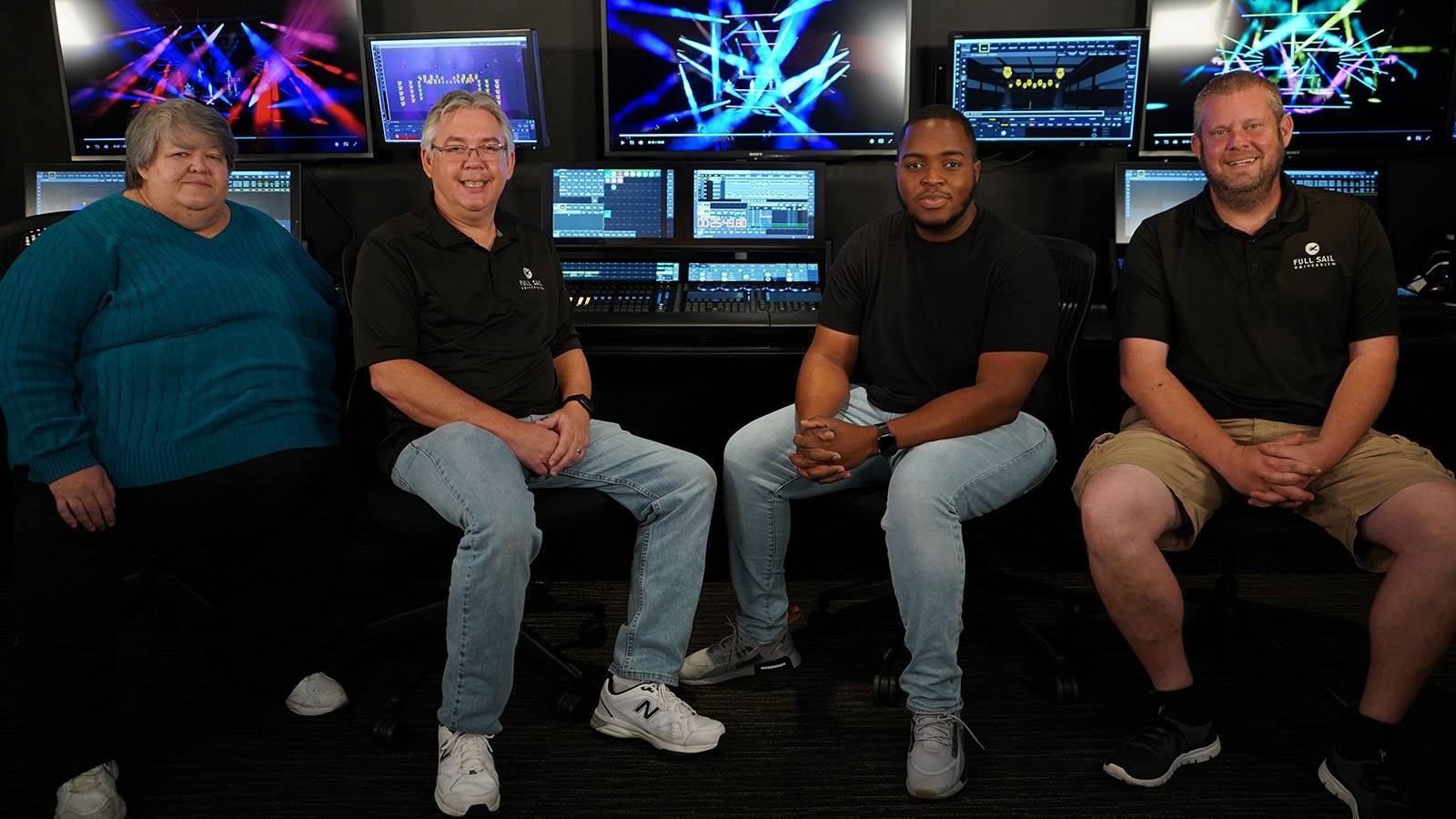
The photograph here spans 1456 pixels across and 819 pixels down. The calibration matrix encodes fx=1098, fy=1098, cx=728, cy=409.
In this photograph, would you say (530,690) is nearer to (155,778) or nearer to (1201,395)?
(155,778)

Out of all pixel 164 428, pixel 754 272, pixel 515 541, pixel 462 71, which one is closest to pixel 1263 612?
pixel 754 272

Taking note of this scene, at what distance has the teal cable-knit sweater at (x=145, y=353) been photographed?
1.99 meters

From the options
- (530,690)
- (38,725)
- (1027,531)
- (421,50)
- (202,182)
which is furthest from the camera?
(1027,531)

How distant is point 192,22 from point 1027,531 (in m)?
2.95

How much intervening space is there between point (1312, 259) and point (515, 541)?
166 centimetres

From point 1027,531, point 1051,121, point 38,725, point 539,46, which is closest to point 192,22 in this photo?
point 539,46

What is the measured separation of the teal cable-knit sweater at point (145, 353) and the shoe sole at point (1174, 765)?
1.70 metres

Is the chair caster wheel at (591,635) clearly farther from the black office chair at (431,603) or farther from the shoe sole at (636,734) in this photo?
the shoe sole at (636,734)

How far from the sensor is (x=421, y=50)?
124 inches

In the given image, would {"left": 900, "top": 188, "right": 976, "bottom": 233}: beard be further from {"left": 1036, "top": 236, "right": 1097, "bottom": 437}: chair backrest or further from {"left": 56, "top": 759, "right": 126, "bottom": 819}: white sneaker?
{"left": 56, "top": 759, "right": 126, "bottom": 819}: white sneaker

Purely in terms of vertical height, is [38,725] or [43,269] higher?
[43,269]

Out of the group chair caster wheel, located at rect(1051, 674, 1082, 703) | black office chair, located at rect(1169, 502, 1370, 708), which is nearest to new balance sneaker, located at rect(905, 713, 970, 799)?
chair caster wheel, located at rect(1051, 674, 1082, 703)

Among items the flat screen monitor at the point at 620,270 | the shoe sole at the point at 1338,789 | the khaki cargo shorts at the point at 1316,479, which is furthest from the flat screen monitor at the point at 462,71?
the shoe sole at the point at 1338,789

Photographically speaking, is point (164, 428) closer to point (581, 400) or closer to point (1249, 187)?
point (581, 400)
